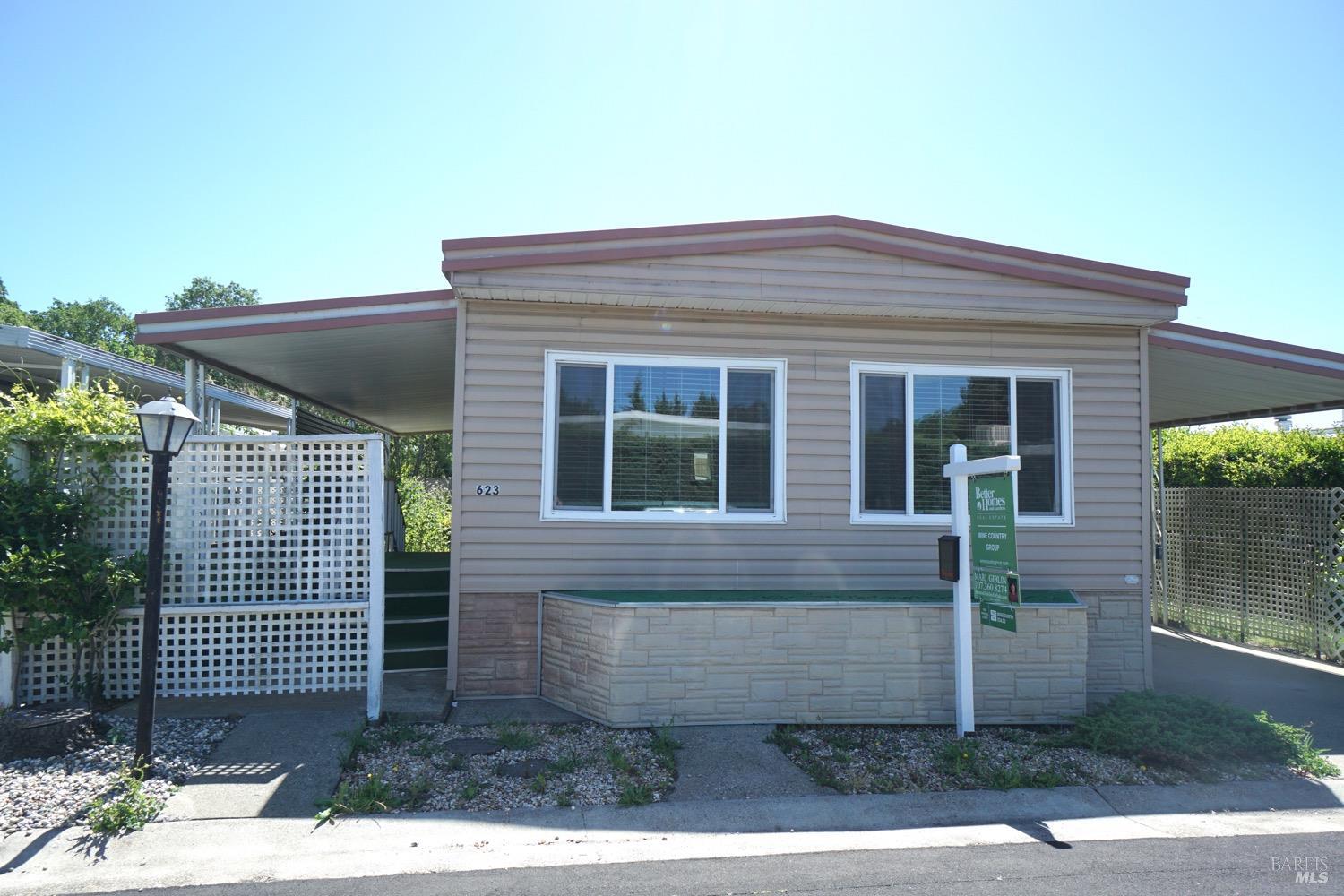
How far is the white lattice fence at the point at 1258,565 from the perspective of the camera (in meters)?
9.80

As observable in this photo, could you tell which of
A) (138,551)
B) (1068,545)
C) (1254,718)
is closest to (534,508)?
(138,551)

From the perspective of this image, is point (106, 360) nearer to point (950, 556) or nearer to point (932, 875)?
point (950, 556)

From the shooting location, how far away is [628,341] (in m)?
7.54

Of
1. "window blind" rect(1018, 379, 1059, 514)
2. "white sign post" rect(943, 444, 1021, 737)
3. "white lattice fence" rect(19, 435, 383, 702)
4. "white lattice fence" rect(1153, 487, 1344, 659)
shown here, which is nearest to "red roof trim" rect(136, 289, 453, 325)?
"white lattice fence" rect(19, 435, 383, 702)

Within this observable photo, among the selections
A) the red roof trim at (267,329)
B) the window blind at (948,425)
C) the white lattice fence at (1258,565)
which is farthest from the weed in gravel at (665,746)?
the white lattice fence at (1258,565)

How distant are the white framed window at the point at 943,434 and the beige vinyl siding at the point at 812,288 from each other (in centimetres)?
65

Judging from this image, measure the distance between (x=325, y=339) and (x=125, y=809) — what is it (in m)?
4.25

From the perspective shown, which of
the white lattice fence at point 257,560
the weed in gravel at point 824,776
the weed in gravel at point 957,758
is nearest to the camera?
the weed in gravel at point 824,776

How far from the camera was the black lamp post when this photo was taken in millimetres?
5316

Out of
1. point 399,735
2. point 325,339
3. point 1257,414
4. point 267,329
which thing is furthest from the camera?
point 1257,414

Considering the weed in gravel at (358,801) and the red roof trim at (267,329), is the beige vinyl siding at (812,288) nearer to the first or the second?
the red roof trim at (267,329)

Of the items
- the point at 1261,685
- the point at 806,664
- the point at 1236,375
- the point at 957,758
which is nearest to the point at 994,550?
the point at 957,758

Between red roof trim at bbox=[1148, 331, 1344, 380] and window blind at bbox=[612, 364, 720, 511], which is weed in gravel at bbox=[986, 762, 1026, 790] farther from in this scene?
red roof trim at bbox=[1148, 331, 1344, 380]

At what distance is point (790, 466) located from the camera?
765 centimetres
